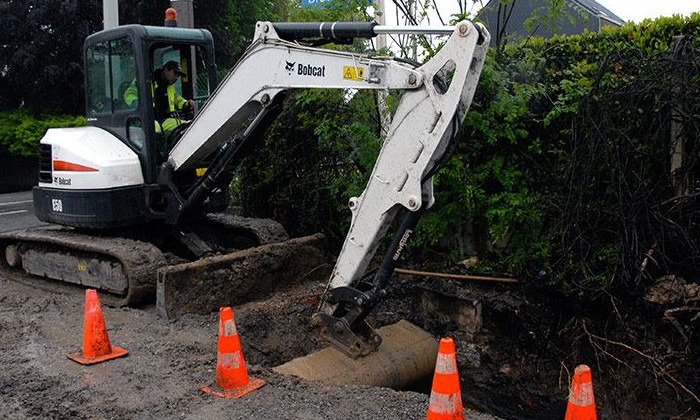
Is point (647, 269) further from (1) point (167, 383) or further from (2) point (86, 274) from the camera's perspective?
(2) point (86, 274)

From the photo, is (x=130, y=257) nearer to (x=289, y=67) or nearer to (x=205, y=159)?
(x=205, y=159)

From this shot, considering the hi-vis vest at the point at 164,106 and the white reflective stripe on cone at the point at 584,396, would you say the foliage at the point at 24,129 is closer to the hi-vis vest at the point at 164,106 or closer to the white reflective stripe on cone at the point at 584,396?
the hi-vis vest at the point at 164,106

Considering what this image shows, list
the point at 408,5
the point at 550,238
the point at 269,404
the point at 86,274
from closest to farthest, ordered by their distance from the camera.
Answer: the point at 269,404, the point at 550,238, the point at 86,274, the point at 408,5

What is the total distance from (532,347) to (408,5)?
3.93m

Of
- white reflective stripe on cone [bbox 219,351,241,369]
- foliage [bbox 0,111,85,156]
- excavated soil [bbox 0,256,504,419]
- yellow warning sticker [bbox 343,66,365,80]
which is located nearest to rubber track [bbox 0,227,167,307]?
excavated soil [bbox 0,256,504,419]

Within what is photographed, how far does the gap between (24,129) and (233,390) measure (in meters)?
17.3

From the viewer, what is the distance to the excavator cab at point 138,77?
271 inches

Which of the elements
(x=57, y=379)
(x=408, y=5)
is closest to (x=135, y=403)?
(x=57, y=379)

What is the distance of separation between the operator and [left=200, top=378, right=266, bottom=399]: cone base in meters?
3.27

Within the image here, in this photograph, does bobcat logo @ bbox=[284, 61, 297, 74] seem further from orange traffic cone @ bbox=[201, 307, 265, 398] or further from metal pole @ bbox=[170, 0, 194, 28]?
metal pole @ bbox=[170, 0, 194, 28]

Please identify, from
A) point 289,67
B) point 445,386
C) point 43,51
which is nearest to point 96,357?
point 289,67

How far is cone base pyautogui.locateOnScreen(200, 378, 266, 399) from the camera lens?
4617mm

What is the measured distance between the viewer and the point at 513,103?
22.7 ft

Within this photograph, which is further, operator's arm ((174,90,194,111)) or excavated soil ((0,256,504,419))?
operator's arm ((174,90,194,111))
